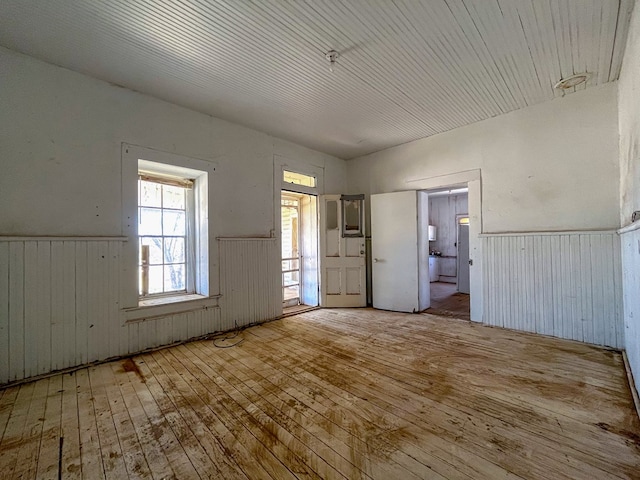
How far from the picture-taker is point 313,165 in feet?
16.8

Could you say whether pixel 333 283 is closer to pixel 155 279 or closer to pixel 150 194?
pixel 155 279

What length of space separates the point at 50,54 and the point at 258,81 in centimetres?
189

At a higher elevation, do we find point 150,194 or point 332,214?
point 150,194

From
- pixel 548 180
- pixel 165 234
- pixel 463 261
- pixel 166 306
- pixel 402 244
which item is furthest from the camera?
pixel 463 261

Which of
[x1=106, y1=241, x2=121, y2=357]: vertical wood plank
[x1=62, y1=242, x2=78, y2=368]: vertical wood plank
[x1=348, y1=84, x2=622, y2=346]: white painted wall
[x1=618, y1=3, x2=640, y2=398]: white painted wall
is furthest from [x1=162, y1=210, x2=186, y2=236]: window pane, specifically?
[x1=618, y1=3, x2=640, y2=398]: white painted wall

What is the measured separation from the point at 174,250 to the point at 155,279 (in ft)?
1.45

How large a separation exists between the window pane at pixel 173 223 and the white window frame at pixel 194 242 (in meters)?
0.17

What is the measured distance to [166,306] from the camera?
3.24m

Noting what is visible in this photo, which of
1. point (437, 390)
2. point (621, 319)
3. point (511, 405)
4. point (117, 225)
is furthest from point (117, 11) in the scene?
point (621, 319)

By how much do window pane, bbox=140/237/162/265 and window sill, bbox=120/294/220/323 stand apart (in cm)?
50

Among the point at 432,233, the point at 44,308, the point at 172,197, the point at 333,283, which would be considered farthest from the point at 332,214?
the point at 432,233

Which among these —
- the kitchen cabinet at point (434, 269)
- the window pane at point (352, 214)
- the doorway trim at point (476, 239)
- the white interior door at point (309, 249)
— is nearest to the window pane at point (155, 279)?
the white interior door at point (309, 249)

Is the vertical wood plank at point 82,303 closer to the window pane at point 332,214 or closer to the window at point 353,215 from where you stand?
the window pane at point 332,214

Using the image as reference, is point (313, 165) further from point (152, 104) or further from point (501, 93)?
point (501, 93)
